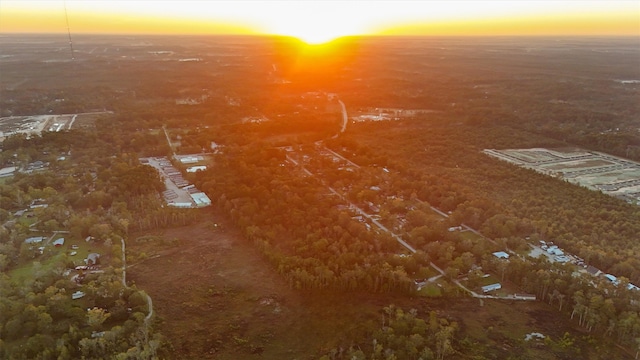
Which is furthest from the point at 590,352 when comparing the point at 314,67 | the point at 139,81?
the point at 314,67

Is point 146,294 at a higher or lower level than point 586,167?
lower

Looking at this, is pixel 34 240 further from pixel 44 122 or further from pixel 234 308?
pixel 44 122

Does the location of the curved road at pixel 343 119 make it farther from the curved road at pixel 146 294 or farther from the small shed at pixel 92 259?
the small shed at pixel 92 259

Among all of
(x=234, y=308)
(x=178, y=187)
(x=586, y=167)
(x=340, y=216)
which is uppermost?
(x=340, y=216)

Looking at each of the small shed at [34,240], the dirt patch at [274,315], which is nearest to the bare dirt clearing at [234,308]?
the dirt patch at [274,315]

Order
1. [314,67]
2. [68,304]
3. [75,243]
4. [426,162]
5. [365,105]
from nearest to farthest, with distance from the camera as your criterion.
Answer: [68,304]
[75,243]
[426,162]
[365,105]
[314,67]

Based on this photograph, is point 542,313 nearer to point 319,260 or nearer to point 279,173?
point 319,260

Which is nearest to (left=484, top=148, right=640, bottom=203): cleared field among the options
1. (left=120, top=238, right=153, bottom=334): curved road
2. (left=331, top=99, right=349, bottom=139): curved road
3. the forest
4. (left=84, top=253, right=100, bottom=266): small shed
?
the forest

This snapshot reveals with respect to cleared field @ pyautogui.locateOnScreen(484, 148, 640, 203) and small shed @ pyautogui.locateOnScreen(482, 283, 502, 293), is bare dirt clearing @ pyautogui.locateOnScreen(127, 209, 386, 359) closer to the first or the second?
small shed @ pyautogui.locateOnScreen(482, 283, 502, 293)

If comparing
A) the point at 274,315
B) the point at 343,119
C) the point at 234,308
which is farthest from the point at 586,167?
the point at 234,308
